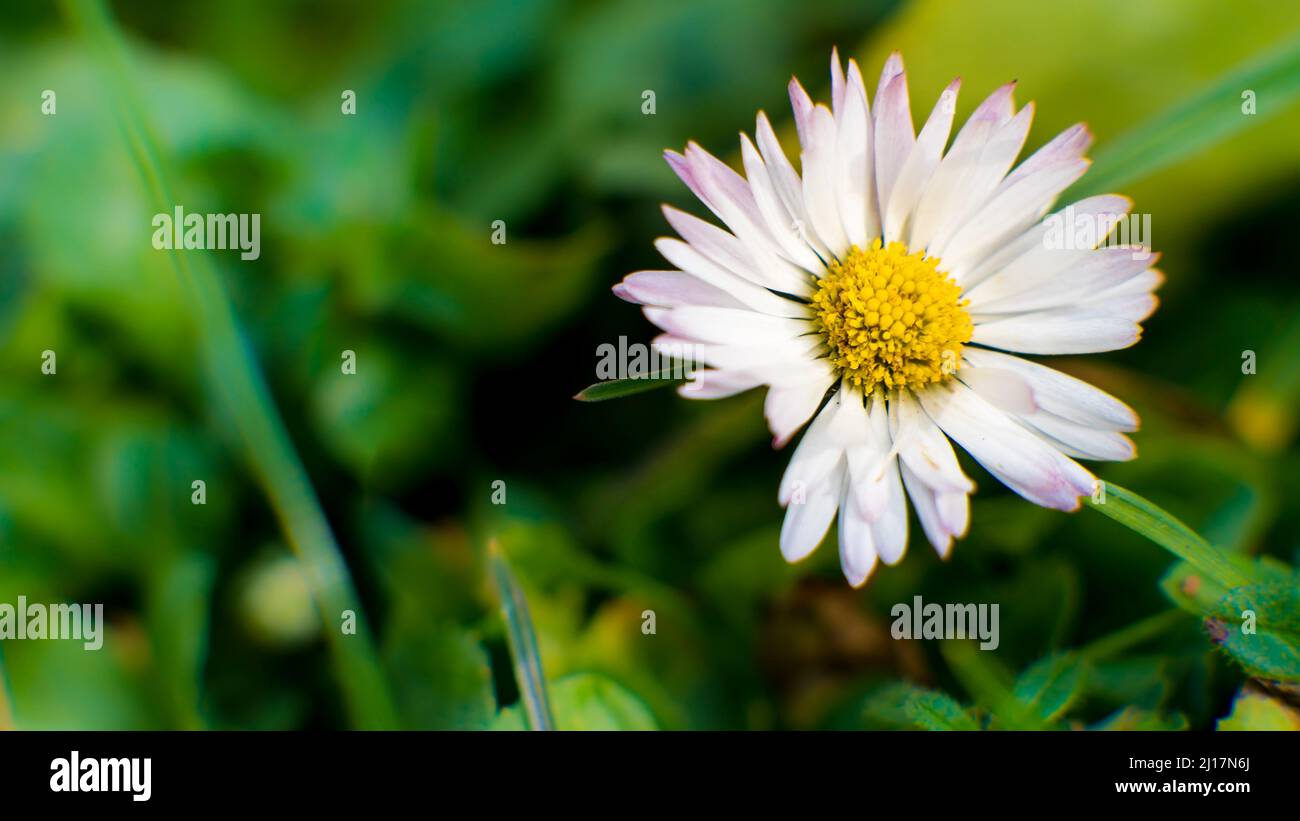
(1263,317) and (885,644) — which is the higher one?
(1263,317)

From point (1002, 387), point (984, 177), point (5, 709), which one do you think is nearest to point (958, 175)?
point (984, 177)

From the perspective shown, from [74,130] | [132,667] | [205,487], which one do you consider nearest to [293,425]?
[205,487]

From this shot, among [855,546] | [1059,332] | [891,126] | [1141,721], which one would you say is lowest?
[1141,721]

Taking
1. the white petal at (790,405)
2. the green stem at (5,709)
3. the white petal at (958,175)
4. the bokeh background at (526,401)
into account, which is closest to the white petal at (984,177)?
the white petal at (958,175)

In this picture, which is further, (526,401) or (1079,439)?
(526,401)

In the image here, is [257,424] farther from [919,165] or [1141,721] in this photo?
[1141,721]
